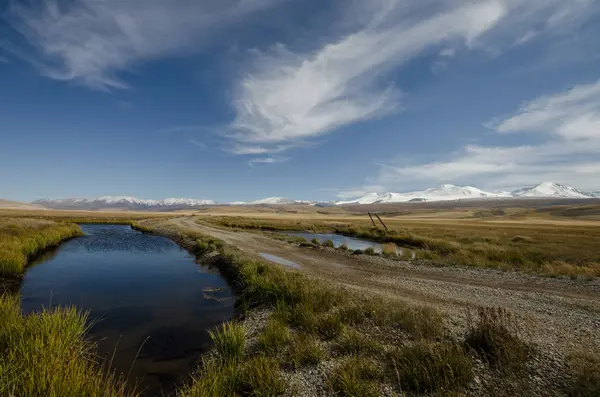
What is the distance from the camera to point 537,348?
8.34 meters

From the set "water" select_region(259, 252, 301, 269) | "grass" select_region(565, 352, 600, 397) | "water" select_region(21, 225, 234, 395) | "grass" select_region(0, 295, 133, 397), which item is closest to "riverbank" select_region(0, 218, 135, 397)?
"grass" select_region(0, 295, 133, 397)

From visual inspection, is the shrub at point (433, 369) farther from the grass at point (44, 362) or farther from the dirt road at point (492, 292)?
the grass at point (44, 362)

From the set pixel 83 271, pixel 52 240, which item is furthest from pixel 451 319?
pixel 52 240

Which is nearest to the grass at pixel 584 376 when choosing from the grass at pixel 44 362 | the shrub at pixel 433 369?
the shrub at pixel 433 369

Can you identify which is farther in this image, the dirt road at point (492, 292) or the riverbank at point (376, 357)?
the dirt road at point (492, 292)

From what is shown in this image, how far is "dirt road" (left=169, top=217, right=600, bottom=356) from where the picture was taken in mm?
10125

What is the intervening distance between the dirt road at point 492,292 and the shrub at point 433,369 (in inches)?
114

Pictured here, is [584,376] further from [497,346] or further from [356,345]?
[356,345]

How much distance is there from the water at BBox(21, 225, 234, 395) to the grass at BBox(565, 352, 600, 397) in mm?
10447

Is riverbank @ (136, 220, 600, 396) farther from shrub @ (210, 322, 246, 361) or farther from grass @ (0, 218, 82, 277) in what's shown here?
grass @ (0, 218, 82, 277)

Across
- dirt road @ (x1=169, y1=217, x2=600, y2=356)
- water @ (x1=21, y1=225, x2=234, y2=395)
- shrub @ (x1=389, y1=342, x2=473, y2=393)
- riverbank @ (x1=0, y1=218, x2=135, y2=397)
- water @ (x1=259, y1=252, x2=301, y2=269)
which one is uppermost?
riverbank @ (x1=0, y1=218, x2=135, y2=397)

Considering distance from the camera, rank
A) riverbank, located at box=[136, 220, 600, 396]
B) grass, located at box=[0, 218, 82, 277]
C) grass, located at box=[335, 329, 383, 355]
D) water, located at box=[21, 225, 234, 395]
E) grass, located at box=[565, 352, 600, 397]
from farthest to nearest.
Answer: grass, located at box=[0, 218, 82, 277] < water, located at box=[21, 225, 234, 395] < grass, located at box=[335, 329, 383, 355] < riverbank, located at box=[136, 220, 600, 396] < grass, located at box=[565, 352, 600, 397]

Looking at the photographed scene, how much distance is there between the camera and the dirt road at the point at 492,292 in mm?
10125

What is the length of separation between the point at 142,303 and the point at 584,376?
19.1 meters
